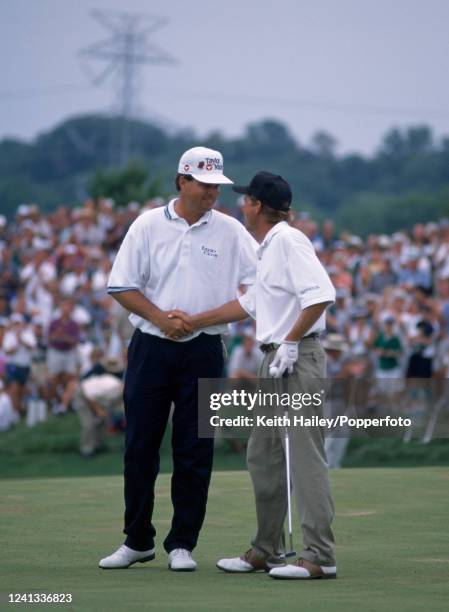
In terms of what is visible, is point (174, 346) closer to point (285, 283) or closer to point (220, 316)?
point (220, 316)

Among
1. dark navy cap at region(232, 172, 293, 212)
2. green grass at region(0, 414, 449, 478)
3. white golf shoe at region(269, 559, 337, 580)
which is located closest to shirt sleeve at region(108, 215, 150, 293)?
dark navy cap at region(232, 172, 293, 212)

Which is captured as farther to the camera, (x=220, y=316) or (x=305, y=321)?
(x=220, y=316)

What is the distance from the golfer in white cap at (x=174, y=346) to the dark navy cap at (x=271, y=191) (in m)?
0.33

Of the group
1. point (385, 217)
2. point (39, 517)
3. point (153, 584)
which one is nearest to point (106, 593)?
point (153, 584)

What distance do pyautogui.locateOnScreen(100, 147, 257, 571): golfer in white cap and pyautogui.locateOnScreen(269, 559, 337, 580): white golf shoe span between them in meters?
0.74

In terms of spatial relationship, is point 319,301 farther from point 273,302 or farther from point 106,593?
point 106,593

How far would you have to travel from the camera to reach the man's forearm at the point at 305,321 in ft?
23.1

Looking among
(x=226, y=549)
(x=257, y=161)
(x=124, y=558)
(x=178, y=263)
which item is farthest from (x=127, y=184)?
(x=257, y=161)

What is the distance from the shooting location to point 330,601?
20.7ft

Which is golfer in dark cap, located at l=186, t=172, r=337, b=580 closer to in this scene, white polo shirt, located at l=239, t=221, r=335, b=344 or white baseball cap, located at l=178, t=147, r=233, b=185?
white polo shirt, located at l=239, t=221, r=335, b=344

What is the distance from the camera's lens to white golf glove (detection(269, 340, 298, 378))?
706cm

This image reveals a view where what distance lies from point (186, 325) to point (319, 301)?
0.92m

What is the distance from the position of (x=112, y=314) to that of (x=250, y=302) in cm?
1258

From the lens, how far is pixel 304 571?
709 cm
